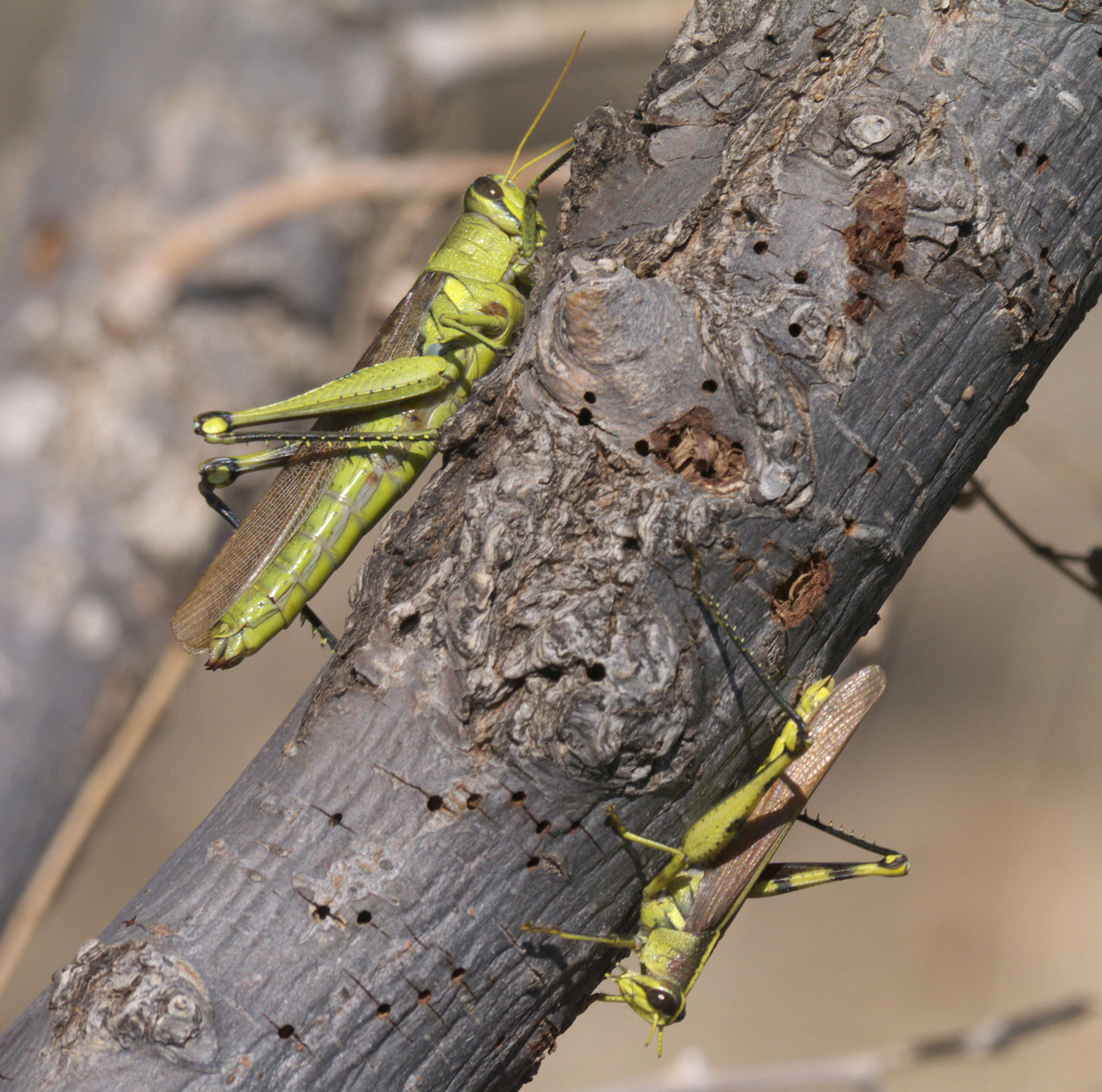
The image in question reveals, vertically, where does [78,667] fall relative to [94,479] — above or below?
below

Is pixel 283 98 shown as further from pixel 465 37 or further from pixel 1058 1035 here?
pixel 1058 1035

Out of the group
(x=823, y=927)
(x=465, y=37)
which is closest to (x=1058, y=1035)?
(x=823, y=927)

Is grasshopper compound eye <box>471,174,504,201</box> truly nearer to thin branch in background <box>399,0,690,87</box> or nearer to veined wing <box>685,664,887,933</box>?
thin branch in background <box>399,0,690,87</box>

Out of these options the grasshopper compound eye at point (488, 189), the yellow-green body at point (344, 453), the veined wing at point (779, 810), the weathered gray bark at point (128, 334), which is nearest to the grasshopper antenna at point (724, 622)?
the veined wing at point (779, 810)

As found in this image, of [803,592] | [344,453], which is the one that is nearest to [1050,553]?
[803,592]

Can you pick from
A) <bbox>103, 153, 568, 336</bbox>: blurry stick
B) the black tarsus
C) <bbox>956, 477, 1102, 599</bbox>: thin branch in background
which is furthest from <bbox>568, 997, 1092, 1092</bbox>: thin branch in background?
<bbox>103, 153, 568, 336</bbox>: blurry stick

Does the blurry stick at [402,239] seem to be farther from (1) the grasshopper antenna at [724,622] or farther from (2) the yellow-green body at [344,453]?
(1) the grasshopper antenna at [724,622]

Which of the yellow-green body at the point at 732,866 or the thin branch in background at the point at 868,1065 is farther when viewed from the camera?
the thin branch in background at the point at 868,1065
